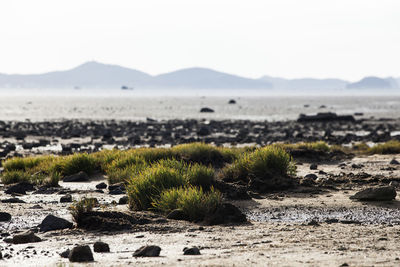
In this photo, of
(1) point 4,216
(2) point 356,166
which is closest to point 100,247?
(1) point 4,216

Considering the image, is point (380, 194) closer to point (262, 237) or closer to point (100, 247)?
point (262, 237)

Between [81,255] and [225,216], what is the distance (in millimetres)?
3312

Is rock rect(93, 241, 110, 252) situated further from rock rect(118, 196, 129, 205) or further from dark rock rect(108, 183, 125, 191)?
dark rock rect(108, 183, 125, 191)

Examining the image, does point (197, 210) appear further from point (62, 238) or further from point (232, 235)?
point (62, 238)

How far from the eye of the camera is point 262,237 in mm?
8625

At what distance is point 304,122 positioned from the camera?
51.4 meters

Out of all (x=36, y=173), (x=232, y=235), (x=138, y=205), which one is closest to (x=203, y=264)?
(x=232, y=235)

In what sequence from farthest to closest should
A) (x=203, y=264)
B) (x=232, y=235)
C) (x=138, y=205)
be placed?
(x=138, y=205), (x=232, y=235), (x=203, y=264)

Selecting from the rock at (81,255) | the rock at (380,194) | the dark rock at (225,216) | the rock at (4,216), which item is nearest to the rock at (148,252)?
the rock at (81,255)

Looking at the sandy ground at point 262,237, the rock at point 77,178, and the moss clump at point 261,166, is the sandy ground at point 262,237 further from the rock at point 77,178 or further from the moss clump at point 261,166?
the rock at point 77,178

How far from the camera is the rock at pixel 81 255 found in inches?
285

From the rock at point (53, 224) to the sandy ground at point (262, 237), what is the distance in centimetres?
25

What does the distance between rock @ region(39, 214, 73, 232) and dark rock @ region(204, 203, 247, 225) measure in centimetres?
227

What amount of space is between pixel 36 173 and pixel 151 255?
9674 mm
